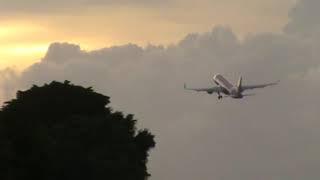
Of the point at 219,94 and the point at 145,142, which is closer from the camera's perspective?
the point at 145,142

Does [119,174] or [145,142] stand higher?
[145,142]

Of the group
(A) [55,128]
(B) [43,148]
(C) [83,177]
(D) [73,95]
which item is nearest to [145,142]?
(D) [73,95]

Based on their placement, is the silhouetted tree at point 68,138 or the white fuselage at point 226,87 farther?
the white fuselage at point 226,87

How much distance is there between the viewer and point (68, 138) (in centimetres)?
9756

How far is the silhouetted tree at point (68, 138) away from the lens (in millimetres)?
81900

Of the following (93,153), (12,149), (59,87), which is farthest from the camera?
(59,87)

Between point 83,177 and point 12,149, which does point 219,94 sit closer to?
point 83,177

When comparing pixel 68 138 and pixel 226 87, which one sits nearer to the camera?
pixel 68 138

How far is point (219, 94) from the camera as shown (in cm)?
15812

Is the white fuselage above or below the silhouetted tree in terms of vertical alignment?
above

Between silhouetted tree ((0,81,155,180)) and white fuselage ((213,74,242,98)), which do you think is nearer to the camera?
silhouetted tree ((0,81,155,180))

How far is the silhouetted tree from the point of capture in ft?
269

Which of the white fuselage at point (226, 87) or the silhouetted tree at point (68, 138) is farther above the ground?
the white fuselage at point (226, 87)

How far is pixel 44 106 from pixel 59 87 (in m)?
6.55
